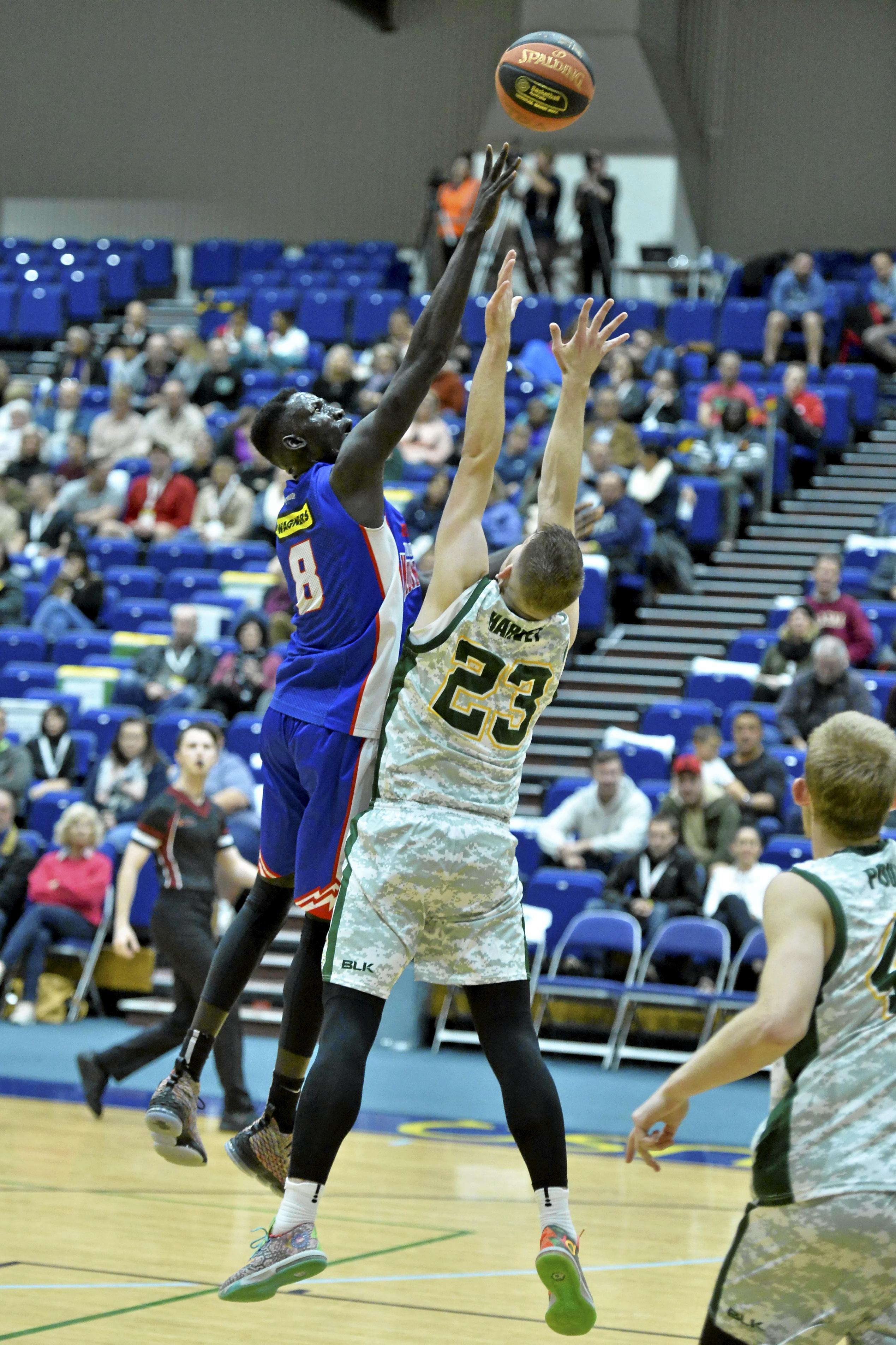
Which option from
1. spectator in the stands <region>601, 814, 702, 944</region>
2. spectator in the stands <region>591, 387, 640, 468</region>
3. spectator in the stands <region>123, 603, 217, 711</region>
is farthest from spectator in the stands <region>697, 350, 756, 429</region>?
spectator in the stands <region>601, 814, 702, 944</region>

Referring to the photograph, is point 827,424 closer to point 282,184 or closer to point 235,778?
point 235,778

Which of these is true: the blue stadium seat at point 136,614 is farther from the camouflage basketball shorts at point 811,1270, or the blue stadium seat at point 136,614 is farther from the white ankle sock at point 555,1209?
the camouflage basketball shorts at point 811,1270

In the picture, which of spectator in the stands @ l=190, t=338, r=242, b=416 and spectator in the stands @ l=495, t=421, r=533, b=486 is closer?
spectator in the stands @ l=495, t=421, r=533, b=486

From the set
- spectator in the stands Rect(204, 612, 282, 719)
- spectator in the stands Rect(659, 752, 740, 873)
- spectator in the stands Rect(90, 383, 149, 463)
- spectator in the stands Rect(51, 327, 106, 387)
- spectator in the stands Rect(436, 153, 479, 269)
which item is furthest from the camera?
spectator in the stands Rect(51, 327, 106, 387)

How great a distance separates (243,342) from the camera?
55.3 ft

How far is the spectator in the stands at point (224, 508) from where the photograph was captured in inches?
565

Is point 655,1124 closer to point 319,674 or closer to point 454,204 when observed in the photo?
point 319,674

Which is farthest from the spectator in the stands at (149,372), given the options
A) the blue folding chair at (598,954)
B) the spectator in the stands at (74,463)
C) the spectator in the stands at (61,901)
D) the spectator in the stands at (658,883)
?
the blue folding chair at (598,954)

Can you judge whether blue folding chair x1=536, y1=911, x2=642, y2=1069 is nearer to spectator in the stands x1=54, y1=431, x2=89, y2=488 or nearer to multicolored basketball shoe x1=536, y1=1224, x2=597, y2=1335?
multicolored basketball shoe x1=536, y1=1224, x2=597, y2=1335

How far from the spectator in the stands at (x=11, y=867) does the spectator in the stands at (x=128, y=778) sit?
53 centimetres

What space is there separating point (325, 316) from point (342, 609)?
13.7 meters

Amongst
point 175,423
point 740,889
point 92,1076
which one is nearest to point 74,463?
point 175,423

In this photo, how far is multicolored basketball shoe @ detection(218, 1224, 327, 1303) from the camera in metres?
3.78

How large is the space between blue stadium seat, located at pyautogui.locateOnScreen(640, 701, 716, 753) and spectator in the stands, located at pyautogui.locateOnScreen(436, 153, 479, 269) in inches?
286
